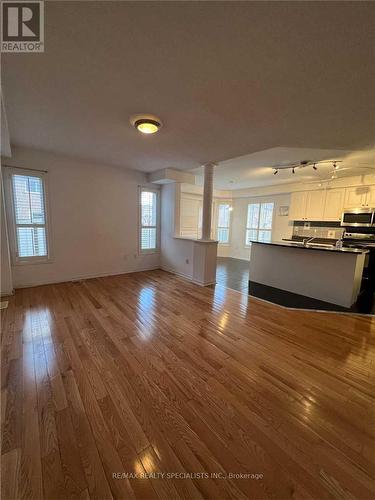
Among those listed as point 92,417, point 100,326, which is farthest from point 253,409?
point 100,326

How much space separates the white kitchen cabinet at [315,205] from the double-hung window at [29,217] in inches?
253

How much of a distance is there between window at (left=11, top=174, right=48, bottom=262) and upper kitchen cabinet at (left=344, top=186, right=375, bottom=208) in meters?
6.89

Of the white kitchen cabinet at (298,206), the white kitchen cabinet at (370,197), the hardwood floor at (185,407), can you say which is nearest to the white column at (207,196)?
the hardwood floor at (185,407)

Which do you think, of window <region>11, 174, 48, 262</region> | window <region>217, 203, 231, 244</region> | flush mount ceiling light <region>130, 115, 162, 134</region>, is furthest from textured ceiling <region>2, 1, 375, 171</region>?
window <region>217, 203, 231, 244</region>

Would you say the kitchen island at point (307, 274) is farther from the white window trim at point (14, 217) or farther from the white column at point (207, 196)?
the white window trim at point (14, 217)

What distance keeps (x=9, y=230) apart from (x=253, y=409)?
460 centimetres

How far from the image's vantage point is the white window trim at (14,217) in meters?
3.56

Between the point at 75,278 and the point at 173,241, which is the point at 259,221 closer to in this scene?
the point at 173,241

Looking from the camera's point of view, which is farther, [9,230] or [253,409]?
[9,230]

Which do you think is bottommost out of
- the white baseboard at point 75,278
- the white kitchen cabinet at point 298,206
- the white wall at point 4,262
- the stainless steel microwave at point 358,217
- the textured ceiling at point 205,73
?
the white baseboard at point 75,278

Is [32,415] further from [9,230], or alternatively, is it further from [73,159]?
[73,159]

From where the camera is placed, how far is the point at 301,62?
59.9 inches

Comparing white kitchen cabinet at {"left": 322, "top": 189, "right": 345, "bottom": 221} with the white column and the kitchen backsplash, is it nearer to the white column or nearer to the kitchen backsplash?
the kitchen backsplash

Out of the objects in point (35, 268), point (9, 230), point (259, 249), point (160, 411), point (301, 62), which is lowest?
point (160, 411)
